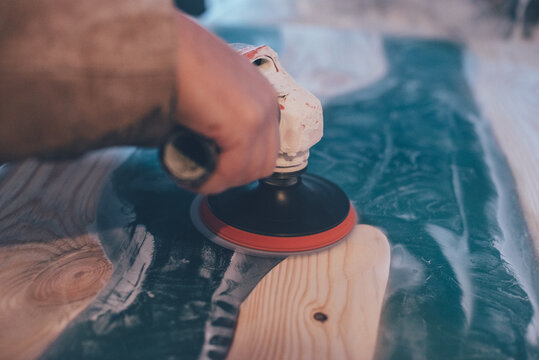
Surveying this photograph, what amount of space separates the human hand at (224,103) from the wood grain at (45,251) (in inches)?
10.6

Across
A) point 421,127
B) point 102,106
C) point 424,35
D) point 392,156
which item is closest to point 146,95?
point 102,106

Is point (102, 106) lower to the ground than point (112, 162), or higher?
higher

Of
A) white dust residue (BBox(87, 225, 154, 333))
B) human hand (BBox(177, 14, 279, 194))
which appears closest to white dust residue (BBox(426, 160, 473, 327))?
human hand (BBox(177, 14, 279, 194))

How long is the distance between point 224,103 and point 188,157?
0.10 metres

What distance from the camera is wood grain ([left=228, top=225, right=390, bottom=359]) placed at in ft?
1.90

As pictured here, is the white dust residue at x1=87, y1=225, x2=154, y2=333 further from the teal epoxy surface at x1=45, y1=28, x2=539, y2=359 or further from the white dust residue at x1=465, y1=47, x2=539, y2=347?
the white dust residue at x1=465, y1=47, x2=539, y2=347

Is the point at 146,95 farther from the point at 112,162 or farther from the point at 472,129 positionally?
the point at 472,129

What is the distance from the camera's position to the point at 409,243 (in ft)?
2.64

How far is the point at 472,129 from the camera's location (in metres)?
1.32

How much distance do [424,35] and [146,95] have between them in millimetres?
2160

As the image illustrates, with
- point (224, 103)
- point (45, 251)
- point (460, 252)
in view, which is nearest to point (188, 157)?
point (224, 103)

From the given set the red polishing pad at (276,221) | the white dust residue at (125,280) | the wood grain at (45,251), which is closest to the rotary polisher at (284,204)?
the red polishing pad at (276,221)

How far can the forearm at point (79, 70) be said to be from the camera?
1.44 ft

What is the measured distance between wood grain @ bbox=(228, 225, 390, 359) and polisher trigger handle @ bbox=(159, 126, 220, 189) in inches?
8.2
